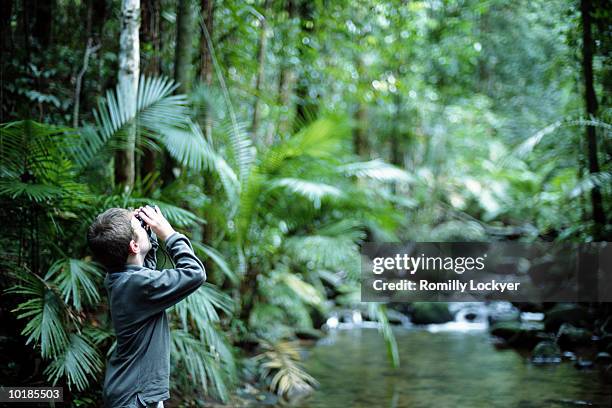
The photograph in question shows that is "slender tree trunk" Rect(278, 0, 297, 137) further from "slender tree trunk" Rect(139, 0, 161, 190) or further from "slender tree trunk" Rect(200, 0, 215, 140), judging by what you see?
"slender tree trunk" Rect(139, 0, 161, 190)

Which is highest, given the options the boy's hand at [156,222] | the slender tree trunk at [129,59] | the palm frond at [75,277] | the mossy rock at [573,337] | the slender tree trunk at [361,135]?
the slender tree trunk at [361,135]

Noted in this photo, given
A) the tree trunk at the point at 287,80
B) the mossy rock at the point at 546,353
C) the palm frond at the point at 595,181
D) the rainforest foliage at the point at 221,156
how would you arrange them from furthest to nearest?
the tree trunk at the point at 287,80 < the mossy rock at the point at 546,353 < the palm frond at the point at 595,181 < the rainforest foliage at the point at 221,156

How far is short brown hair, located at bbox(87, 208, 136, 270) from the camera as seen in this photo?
2.07 meters

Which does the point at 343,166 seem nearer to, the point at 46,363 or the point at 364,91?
the point at 364,91

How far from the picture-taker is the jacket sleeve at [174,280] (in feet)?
6.72

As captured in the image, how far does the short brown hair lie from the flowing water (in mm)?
3109

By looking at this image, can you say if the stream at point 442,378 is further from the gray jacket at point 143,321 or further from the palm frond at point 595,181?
the gray jacket at point 143,321

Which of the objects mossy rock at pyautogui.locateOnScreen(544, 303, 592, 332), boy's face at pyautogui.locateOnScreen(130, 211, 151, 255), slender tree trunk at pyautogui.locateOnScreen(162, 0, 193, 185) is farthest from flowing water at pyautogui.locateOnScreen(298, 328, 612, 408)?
boy's face at pyautogui.locateOnScreen(130, 211, 151, 255)

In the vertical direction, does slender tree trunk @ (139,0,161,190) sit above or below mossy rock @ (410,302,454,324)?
above

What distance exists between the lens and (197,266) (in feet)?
6.83

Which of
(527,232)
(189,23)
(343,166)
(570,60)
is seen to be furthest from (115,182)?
(527,232)

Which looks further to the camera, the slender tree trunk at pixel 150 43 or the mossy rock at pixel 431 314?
the mossy rock at pixel 431 314

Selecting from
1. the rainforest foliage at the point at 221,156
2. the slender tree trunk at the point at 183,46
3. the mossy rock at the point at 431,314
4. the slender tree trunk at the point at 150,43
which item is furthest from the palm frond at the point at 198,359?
the mossy rock at the point at 431,314

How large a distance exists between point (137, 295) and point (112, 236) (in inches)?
8.7
